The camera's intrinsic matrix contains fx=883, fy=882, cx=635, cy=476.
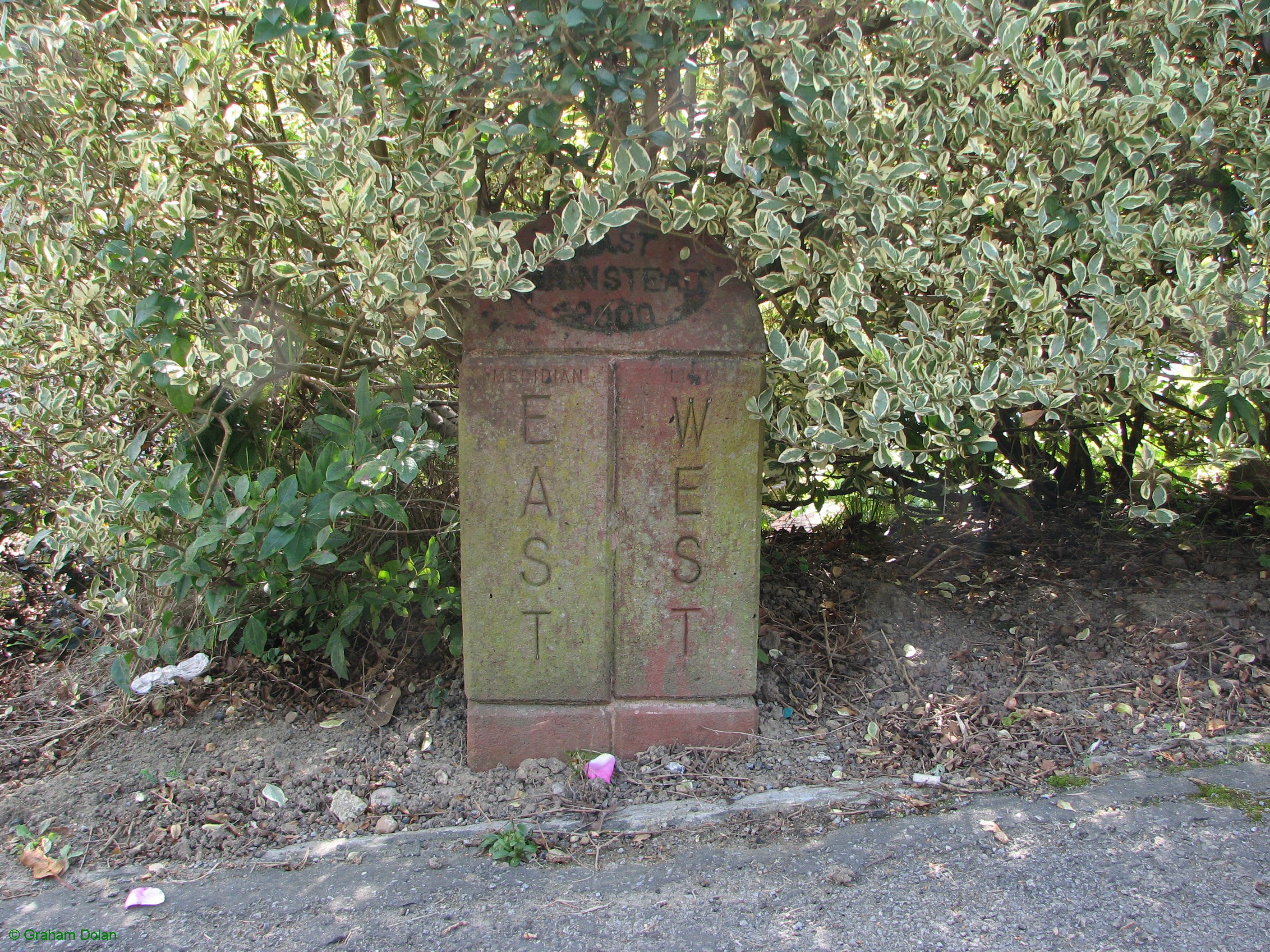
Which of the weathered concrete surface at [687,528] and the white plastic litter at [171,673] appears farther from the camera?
the white plastic litter at [171,673]

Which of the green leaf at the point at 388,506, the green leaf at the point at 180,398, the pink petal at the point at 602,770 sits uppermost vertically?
the green leaf at the point at 180,398

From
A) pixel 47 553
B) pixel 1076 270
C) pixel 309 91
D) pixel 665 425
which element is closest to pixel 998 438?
pixel 1076 270

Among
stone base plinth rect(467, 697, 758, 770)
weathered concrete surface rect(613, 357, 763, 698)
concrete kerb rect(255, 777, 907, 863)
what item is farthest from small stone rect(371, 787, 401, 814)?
weathered concrete surface rect(613, 357, 763, 698)

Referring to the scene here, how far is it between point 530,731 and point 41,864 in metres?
1.18

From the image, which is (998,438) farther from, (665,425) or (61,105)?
(61,105)

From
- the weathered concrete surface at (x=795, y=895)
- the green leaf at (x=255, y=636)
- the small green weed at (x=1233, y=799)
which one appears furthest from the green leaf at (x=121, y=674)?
the small green weed at (x=1233, y=799)

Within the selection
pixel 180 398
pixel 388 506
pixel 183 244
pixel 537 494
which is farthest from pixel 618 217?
pixel 180 398

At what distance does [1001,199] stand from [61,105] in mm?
2207

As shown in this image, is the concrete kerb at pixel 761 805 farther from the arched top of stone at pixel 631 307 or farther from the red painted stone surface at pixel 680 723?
the arched top of stone at pixel 631 307

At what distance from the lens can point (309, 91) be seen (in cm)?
216

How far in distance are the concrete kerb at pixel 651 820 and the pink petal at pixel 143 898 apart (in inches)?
8.7

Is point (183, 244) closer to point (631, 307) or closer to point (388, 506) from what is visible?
point (388, 506)

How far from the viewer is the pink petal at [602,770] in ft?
7.70

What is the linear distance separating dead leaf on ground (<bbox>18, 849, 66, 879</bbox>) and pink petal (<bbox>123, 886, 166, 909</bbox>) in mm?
265
